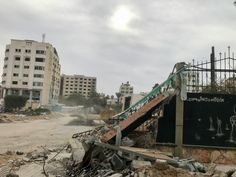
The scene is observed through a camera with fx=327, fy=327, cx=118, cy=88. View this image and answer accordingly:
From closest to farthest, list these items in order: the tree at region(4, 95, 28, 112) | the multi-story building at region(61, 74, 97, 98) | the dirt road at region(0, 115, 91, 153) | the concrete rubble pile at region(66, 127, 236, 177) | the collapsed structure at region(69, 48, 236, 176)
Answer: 1. the concrete rubble pile at region(66, 127, 236, 177)
2. the collapsed structure at region(69, 48, 236, 176)
3. the dirt road at region(0, 115, 91, 153)
4. the tree at region(4, 95, 28, 112)
5. the multi-story building at region(61, 74, 97, 98)

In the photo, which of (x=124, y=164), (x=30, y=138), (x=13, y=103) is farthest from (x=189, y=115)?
(x=13, y=103)

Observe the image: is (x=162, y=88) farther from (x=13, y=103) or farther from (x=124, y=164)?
(x=13, y=103)

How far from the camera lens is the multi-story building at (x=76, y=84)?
177500 millimetres

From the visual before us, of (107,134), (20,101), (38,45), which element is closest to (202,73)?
(107,134)

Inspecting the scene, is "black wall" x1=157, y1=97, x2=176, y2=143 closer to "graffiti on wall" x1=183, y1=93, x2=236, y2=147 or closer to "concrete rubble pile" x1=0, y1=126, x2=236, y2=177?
"graffiti on wall" x1=183, y1=93, x2=236, y2=147

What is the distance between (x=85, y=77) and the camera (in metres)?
182

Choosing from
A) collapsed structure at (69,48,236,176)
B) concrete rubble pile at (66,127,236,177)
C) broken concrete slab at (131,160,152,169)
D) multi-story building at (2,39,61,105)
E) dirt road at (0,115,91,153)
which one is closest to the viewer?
concrete rubble pile at (66,127,236,177)

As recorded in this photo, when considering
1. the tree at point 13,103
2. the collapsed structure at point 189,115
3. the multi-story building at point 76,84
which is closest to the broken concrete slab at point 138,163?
the collapsed structure at point 189,115

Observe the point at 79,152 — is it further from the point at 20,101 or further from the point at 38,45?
the point at 38,45

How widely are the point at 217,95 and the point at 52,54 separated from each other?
95188 mm

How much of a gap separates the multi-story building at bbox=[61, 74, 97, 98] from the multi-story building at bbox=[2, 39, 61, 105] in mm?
81983

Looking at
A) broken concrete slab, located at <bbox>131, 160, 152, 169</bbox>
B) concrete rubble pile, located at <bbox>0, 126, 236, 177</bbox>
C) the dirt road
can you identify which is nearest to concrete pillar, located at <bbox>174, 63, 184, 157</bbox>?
concrete rubble pile, located at <bbox>0, 126, 236, 177</bbox>

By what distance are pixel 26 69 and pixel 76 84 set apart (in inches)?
3386

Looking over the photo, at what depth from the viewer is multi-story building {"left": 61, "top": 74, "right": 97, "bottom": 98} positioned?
17750cm
